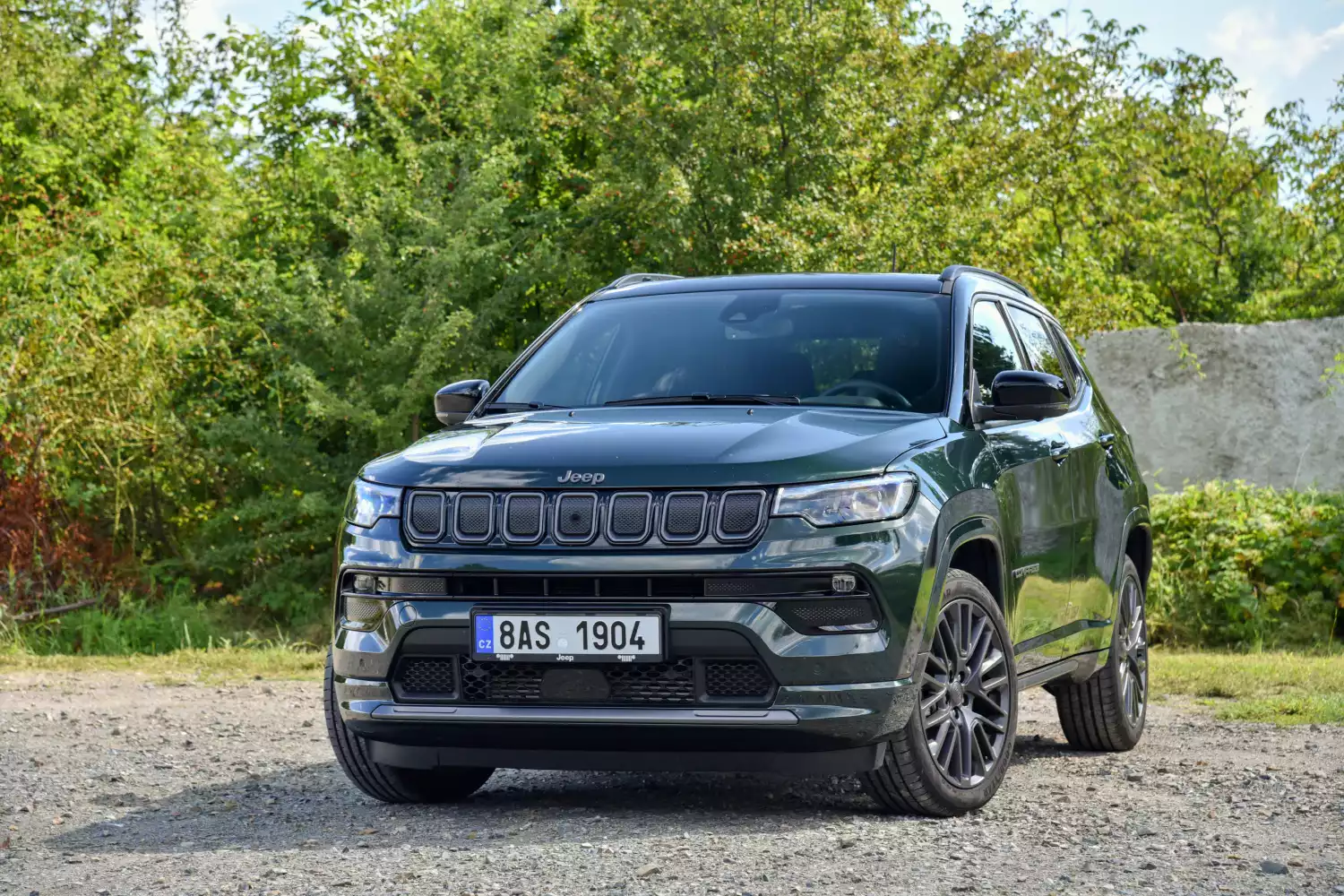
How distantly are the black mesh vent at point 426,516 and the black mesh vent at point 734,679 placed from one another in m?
Answer: 0.91

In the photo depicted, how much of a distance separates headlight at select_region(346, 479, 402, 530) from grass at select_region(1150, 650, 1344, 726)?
4871mm

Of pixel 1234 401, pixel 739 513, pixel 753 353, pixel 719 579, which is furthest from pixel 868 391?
pixel 1234 401

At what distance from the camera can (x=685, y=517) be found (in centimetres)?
507

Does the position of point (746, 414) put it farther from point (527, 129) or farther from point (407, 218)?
point (527, 129)

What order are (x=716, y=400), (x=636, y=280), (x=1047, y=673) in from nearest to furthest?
(x=716, y=400) < (x=1047, y=673) < (x=636, y=280)

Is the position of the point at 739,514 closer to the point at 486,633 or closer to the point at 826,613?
the point at 826,613

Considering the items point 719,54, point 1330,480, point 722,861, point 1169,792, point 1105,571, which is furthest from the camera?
point 1330,480

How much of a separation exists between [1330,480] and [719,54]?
6.65 metres

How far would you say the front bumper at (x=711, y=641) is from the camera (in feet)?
16.5

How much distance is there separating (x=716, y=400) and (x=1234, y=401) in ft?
36.8

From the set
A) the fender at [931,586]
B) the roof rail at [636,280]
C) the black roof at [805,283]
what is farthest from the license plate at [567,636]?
the roof rail at [636,280]

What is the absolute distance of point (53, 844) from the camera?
540 cm

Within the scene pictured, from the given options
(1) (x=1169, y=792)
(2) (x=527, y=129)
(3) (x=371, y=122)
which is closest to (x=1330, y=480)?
(2) (x=527, y=129)

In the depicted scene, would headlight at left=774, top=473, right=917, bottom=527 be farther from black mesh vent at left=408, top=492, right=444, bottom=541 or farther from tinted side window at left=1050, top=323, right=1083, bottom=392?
tinted side window at left=1050, top=323, right=1083, bottom=392
